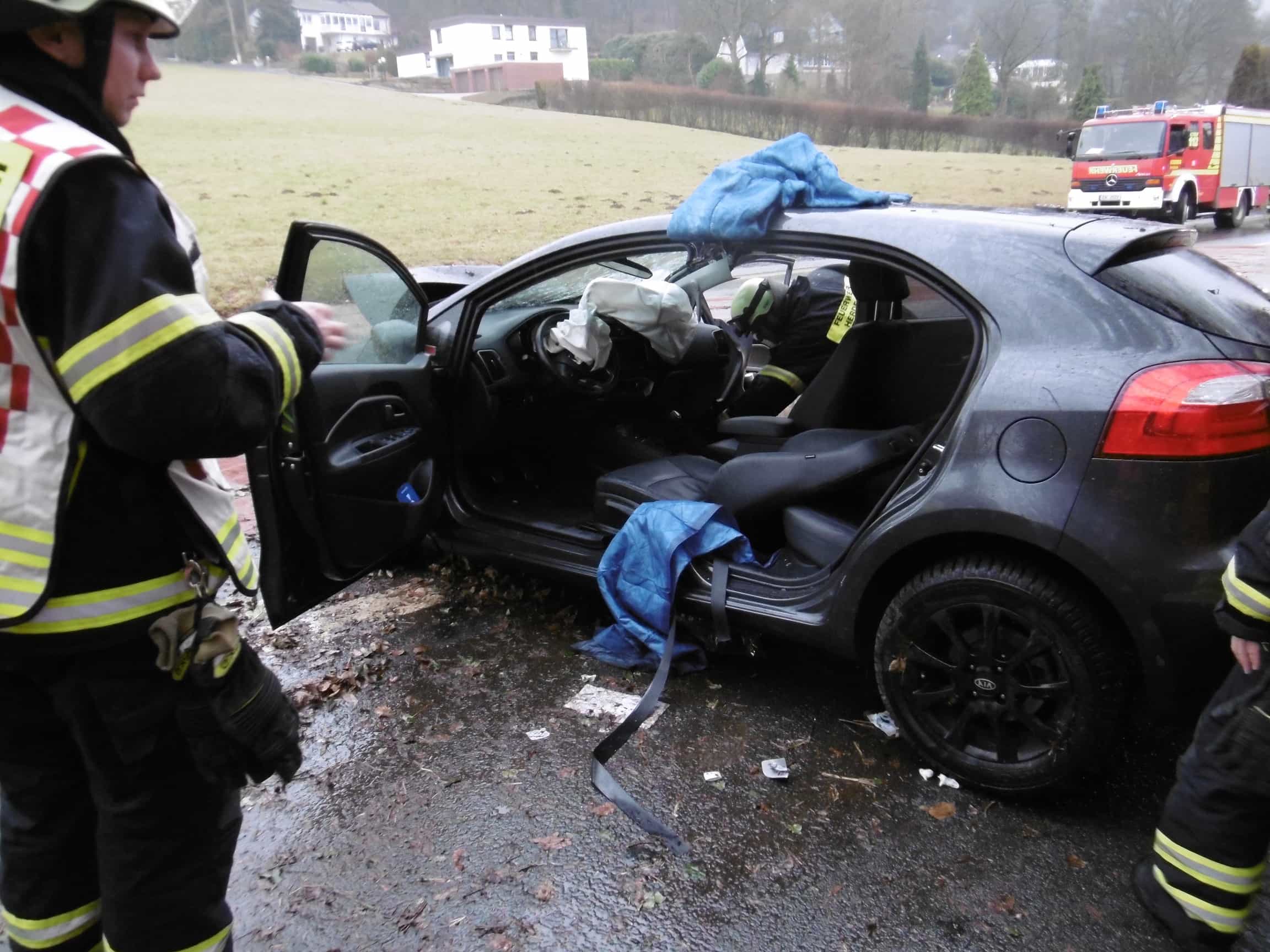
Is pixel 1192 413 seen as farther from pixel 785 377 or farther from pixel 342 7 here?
pixel 342 7

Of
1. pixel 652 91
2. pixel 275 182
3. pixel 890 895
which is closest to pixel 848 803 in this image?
pixel 890 895

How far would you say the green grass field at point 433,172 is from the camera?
1802 centimetres

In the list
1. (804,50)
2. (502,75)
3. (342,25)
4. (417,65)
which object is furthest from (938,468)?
(342,25)

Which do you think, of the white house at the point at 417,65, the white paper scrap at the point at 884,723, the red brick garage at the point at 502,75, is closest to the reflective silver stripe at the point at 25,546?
the white paper scrap at the point at 884,723

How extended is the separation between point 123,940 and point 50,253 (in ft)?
3.64

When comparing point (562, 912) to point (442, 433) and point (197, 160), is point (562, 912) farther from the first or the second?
point (197, 160)

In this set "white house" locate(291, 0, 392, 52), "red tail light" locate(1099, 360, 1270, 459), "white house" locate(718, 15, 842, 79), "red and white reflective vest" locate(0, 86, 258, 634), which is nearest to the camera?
"red and white reflective vest" locate(0, 86, 258, 634)

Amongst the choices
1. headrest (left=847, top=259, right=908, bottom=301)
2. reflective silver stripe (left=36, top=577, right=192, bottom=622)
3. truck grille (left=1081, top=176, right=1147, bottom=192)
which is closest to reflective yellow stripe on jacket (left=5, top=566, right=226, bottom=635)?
reflective silver stripe (left=36, top=577, right=192, bottom=622)

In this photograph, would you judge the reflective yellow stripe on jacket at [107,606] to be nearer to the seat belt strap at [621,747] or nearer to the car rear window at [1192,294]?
the seat belt strap at [621,747]

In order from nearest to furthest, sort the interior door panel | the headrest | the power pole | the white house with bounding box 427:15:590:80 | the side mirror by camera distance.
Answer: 1. the interior door panel
2. the headrest
3. the side mirror
4. the power pole
5. the white house with bounding box 427:15:590:80

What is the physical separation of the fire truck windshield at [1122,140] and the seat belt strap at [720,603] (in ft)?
62.7

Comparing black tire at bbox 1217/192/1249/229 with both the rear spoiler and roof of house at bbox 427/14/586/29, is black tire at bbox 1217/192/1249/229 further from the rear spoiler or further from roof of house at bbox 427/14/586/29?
roof of house at bbox 427/14/586/29

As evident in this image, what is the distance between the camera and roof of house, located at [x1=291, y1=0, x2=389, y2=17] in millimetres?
94250

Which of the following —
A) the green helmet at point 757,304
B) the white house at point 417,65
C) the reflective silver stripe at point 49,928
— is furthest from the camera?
the white house at point 417,65
